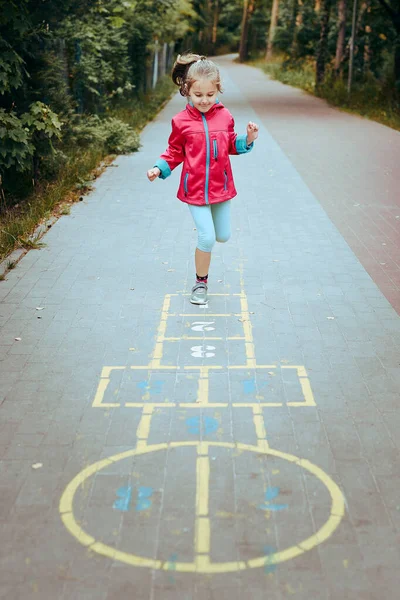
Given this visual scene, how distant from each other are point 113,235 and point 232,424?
16.8 feet

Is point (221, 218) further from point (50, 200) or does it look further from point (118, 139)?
point (118, 139)

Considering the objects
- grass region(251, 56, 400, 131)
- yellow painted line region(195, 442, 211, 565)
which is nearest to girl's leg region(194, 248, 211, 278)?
yellow painted line region(195, 442, 211, 565)

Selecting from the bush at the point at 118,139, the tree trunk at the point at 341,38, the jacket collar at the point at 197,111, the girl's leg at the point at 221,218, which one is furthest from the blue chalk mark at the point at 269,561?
the tree trunk at the point at 341,38

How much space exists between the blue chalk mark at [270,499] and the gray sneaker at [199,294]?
3.10m

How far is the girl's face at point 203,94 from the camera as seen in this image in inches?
242

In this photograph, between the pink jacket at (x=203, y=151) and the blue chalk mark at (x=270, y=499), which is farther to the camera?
the pink jacket at (x=203, y=151)

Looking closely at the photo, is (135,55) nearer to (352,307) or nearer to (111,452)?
(352,307)

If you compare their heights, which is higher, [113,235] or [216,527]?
[216,527]

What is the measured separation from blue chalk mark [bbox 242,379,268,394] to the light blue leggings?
1.87m

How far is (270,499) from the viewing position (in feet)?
12.5

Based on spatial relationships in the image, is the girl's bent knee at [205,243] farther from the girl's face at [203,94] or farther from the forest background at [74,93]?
the forest background at [74,93]

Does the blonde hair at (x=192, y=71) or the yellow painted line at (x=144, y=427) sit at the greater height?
the blonde hair at (x=192, y=71)

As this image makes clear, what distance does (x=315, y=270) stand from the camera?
25.9 feet

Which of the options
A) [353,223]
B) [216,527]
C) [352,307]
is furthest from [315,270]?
[216,527]
